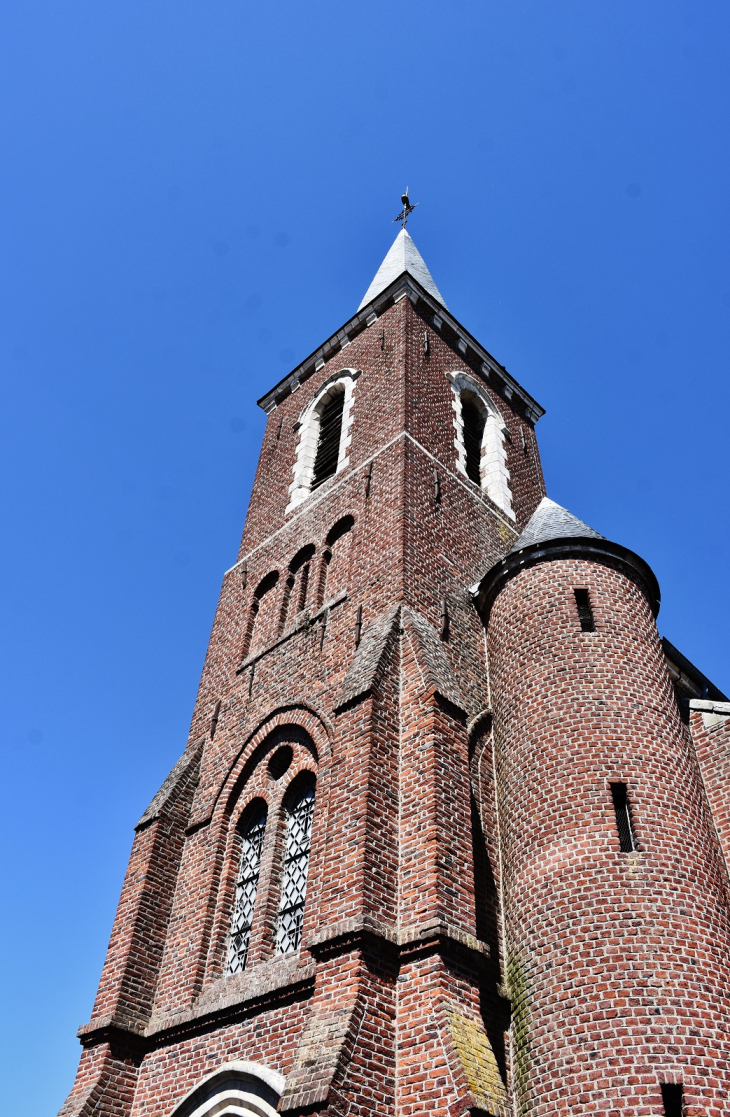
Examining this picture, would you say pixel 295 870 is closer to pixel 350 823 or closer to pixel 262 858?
pixel 262 858

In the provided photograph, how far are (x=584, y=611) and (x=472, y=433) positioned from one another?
8.14 metres

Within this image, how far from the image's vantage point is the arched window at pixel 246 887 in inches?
444

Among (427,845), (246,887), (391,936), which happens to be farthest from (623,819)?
(246,887)

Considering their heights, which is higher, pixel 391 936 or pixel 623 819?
pixel 623 819

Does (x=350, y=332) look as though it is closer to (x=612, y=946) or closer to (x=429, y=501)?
(x=429, y=501)

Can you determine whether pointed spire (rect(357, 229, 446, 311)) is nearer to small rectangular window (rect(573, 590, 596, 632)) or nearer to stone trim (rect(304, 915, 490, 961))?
small rectangular window (rect(573, 590, 596, 632))

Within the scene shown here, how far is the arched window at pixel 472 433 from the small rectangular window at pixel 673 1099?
38.0 ft

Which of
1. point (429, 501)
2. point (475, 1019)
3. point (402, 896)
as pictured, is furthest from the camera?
point (429, 501)

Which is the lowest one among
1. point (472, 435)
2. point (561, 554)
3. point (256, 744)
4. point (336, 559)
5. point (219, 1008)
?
point (219, 1008)

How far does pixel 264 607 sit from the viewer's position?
1598 cm

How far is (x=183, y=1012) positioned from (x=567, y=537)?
7.86 m

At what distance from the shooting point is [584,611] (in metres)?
11.7

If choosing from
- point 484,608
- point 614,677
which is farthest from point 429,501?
point 614,677

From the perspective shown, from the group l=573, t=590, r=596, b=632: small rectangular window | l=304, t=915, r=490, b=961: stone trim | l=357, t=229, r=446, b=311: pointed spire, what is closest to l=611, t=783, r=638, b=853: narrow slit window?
l=304, t=915, r=490, b=961: stone trim
